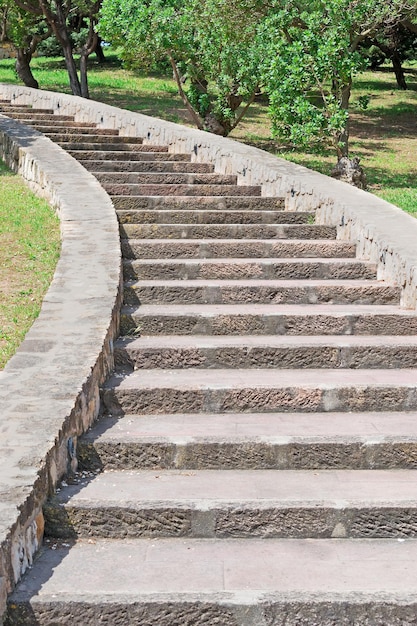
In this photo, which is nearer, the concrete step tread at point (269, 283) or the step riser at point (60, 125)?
the concrete step tread at point (269, 283)

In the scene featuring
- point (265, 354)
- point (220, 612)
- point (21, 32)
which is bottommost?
point (220, 612)

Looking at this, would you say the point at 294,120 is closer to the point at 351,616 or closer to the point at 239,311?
the point at 239,311

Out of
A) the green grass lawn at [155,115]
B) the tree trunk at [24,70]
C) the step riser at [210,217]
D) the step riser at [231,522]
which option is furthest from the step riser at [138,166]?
the tree trunk at [24,70]

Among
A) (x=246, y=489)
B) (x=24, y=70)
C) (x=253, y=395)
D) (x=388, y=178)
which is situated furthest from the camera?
(x=24, y=70)

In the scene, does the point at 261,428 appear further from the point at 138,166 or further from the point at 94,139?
the point at 94,139

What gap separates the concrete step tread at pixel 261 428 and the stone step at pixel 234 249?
8.15 feet

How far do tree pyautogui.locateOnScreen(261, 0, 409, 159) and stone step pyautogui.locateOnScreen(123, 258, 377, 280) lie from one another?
6436mm

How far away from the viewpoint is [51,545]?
3707 millimetres

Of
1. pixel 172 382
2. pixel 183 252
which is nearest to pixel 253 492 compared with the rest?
pixel 172 382

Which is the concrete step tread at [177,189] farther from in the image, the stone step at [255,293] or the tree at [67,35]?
the tree at [67,35]

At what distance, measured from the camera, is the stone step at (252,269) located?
265 inches

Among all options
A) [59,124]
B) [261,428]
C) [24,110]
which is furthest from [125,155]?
[261,428]

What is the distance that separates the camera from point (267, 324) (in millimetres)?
5879

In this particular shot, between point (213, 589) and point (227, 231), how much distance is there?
465 cm
